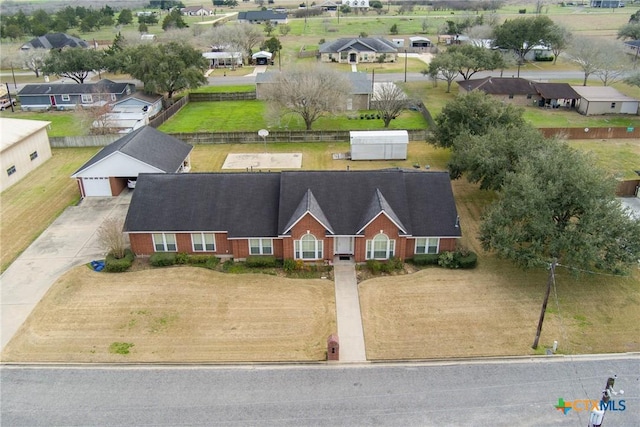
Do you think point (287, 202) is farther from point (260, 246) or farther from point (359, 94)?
point (359, 94)

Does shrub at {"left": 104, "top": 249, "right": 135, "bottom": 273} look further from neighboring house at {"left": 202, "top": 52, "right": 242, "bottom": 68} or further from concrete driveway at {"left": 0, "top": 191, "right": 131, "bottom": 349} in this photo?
neighboring house at {"left": 202, "top": 52, "right": 242, "bottom": 68}

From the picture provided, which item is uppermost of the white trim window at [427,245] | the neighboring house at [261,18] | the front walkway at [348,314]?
the neighboring house at [261,18]

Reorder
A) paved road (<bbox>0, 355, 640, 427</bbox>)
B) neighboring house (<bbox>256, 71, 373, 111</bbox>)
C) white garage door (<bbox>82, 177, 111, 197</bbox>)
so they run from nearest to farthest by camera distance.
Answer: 1. paved road (<bbox>0, 355, 640, 427</bbox>)
2. white garage door (<bbox>82, 177, 111, 197</bbox>)
3. neighboring house (<bbox>256, 71, 373, 111</bbox>)

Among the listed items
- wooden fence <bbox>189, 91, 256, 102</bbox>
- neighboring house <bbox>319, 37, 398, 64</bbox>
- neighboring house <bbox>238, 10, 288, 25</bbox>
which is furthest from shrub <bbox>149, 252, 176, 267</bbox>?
neighboring house <bbox>238, 10, 288, 25</bbox>

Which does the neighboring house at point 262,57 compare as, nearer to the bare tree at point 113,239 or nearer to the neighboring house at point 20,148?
the neighboring house at point 20,148

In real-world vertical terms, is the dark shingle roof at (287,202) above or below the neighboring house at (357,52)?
below

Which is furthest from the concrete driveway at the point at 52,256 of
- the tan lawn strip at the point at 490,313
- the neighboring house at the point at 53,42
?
the neighboring house at the point at 53,42
